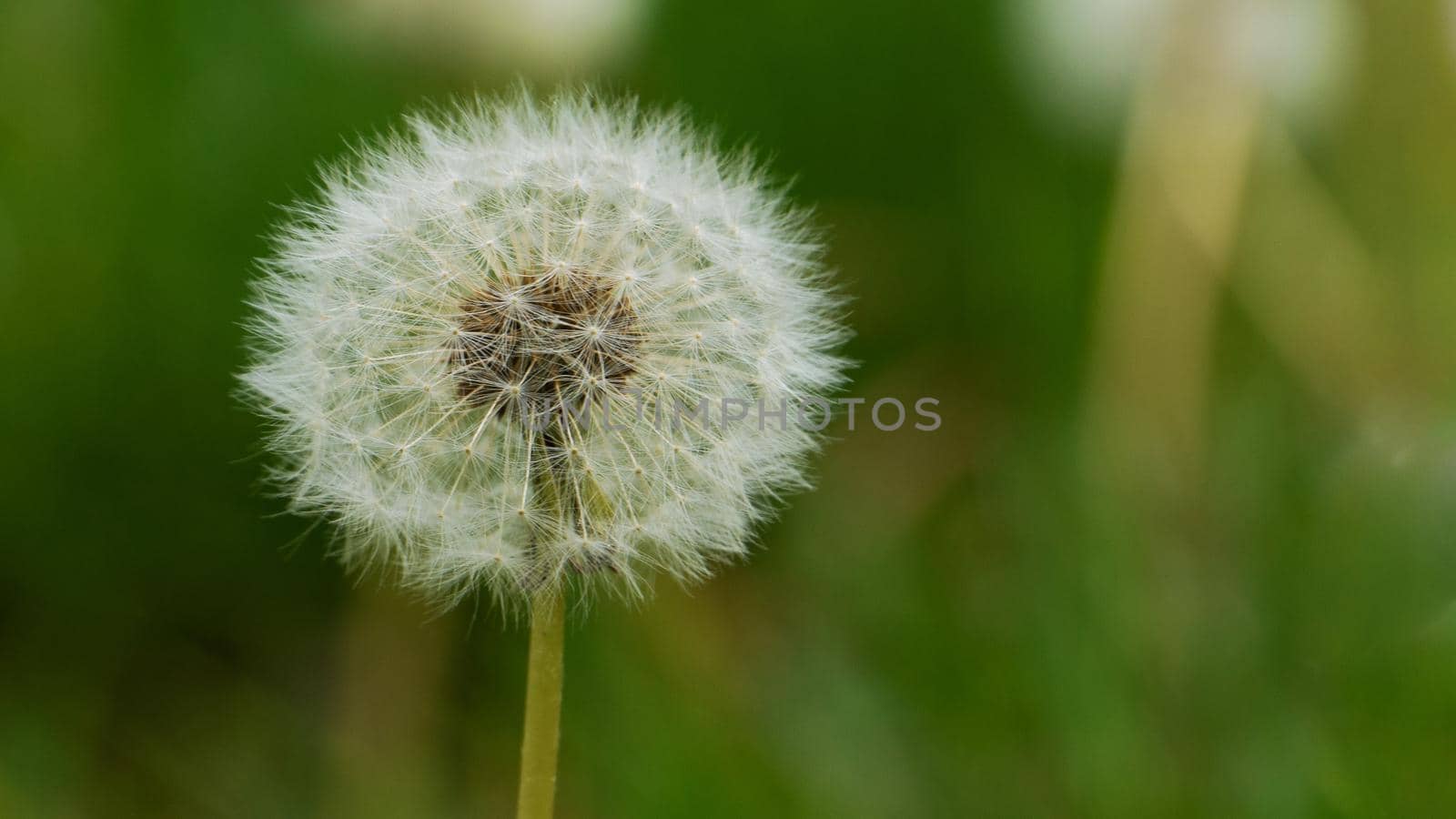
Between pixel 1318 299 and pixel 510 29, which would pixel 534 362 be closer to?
pixel 510 29

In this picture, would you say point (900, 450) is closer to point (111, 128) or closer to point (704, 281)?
point (704, 281)

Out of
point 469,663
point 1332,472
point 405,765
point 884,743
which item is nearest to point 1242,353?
point 1332,472

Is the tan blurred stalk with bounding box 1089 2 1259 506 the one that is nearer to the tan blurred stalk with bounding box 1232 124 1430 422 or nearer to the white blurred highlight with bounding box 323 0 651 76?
Answer: the tan blurred stalk with bounding box 1232 124 1430 422

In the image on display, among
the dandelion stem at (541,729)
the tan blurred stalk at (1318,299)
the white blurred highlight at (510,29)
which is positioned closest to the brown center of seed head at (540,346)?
the dandelion stem at (541,729)

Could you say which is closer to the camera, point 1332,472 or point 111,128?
point 1332,472

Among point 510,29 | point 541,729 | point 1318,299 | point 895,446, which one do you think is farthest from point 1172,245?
point 541,729

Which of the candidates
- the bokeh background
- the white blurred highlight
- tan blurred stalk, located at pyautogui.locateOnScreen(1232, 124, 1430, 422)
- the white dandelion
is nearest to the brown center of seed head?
the white dandelion
